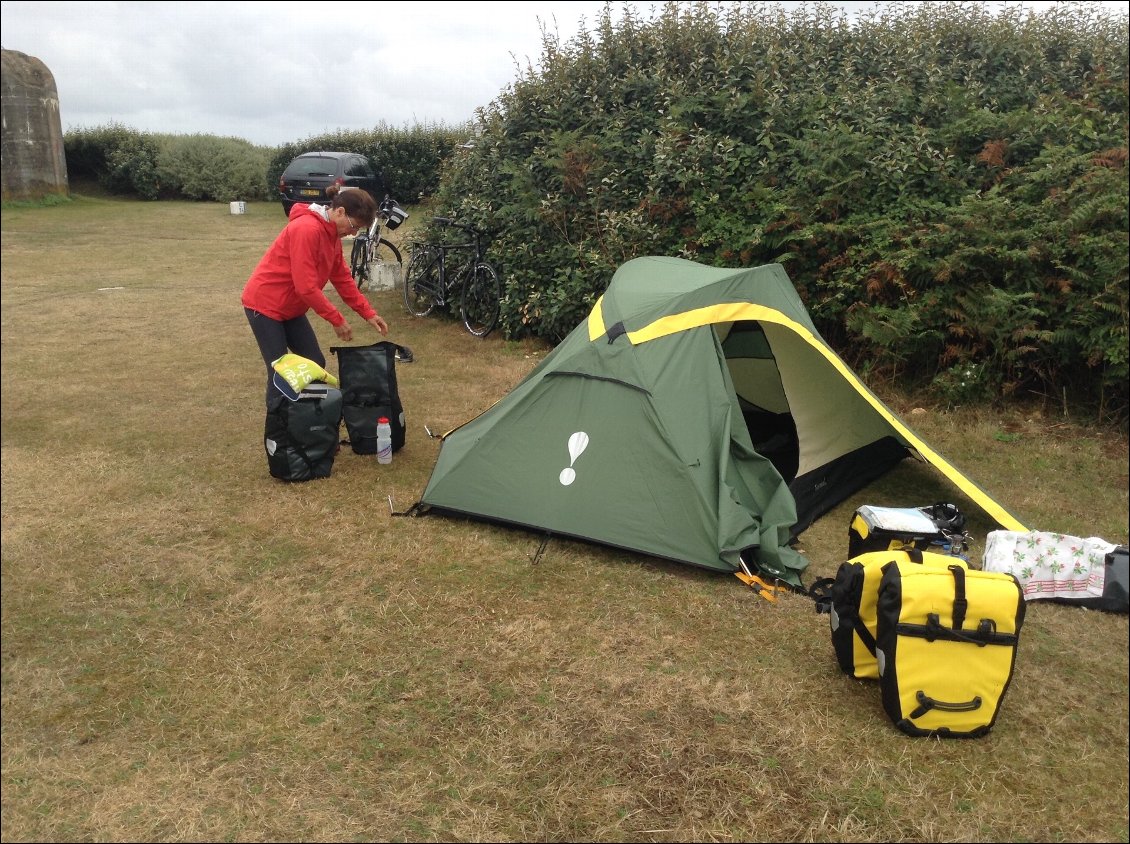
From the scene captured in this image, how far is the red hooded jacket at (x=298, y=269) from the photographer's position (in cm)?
460

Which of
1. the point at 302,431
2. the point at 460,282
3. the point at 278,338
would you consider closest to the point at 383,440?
the point at 302,431

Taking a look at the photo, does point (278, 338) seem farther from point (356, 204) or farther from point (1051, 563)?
point (1051, 563)

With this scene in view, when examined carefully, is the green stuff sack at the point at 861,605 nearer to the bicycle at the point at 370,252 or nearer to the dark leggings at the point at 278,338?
the dark leggings at the point at 278,338

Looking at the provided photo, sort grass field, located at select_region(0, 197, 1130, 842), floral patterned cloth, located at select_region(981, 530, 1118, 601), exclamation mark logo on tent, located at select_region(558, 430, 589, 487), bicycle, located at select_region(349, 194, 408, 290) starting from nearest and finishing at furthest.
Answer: grass field, located at select_region(0, 197, 1130, 842), floral patterned cloth, located at select_region(981, 530, 1118, 601), exclamation mark logo on tent, located at select_region(558, 430, 589, 487), bicycle, located at select_region(349, 194, 408, 290)

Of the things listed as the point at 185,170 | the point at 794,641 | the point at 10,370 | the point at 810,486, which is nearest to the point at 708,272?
the point at 810,486

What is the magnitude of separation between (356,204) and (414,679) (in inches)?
107

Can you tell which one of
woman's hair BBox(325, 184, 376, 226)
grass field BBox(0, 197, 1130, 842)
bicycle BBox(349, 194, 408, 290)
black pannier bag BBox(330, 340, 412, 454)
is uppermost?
woman's hair BBox(325, 184, 376, 226)

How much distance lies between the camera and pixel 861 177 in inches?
261

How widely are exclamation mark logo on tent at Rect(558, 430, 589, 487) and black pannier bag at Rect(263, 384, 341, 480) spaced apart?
1.47 metres

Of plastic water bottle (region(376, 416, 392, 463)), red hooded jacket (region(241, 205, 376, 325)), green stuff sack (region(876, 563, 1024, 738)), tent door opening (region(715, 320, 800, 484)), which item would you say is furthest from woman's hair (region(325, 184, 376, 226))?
green stuff sack (region(876, 563, 1024, 738))

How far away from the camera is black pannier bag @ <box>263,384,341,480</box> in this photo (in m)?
4.66

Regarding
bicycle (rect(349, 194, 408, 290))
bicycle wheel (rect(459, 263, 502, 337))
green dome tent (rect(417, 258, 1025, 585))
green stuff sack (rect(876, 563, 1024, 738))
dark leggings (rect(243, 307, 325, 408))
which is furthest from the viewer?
bicycle (rect(349, 194, 408, 290))

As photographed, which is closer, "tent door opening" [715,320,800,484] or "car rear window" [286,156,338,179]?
"tent door opening" [715,320,800,484]

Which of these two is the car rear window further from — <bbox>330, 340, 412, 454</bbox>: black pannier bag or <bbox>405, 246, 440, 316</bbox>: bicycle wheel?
<bbox>330, 340, 412, 454</bbox>: black pannier bag
